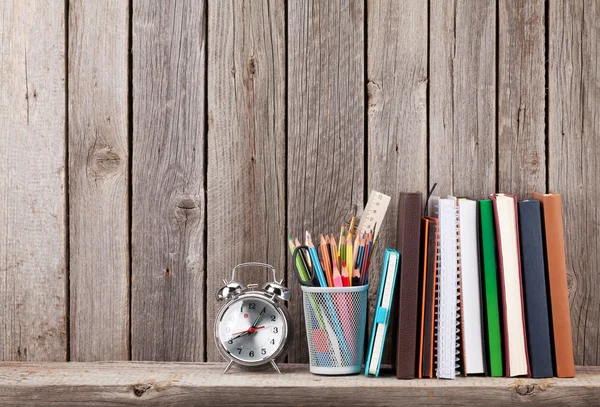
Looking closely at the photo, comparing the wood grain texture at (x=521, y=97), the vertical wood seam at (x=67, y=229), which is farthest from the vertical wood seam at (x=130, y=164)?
the wood grain texture at (x=521, y=97)

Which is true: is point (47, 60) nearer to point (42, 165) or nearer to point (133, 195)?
point (42, 165)

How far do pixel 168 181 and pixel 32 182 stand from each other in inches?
10.4

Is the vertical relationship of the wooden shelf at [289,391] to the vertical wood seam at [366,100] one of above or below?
below

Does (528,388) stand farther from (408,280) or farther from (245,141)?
(245,141)

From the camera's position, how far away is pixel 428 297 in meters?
1.19

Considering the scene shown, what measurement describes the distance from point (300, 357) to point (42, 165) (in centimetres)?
62

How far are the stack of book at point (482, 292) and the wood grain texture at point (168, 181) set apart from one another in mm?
386

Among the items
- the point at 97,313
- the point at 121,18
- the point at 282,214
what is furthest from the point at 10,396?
the point at 121,18

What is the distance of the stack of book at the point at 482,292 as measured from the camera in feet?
3.89

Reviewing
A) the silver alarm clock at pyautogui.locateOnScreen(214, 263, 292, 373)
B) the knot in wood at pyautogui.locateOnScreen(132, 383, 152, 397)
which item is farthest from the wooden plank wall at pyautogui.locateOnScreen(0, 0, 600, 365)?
the knot in wood at pyautogui.locateOnScreen(132, 383, 152, 397)

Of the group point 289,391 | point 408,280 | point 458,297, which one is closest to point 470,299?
point 458,297

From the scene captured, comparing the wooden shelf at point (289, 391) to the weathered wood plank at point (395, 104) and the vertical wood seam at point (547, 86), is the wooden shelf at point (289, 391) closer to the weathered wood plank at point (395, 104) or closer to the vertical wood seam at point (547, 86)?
the weathered wood plank at point (395, 104)

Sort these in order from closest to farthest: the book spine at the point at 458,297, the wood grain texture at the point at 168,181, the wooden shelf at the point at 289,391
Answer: the wooden shelf at the point at 289,391 → the book spine at the point at 458,297 → the wood grain texture at the point at 168,181

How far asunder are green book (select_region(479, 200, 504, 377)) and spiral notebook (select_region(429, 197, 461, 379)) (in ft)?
0.17
